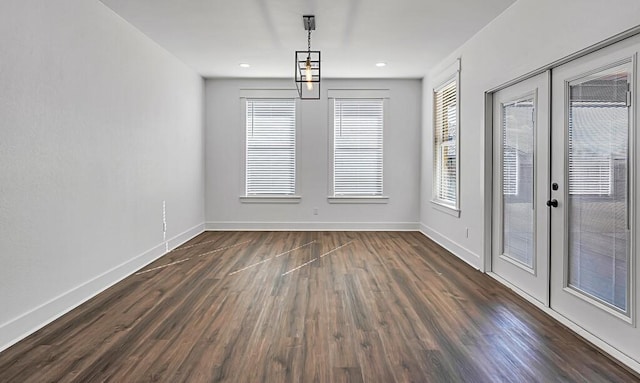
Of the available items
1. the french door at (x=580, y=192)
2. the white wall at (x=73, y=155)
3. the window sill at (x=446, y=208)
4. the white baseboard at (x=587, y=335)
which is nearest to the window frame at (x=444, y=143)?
the window sill at (x=446, y=208)

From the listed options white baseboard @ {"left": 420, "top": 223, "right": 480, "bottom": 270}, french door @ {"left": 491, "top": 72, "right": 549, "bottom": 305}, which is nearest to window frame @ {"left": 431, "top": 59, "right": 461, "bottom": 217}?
white baseboard @ {"left": 420, "top": 223, "right": 480, "bottom": 270}

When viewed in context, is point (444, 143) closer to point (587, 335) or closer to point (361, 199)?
point (361, 199)

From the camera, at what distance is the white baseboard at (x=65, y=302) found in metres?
2.66

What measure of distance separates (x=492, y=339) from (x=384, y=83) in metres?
5.39

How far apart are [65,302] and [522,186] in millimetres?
4040

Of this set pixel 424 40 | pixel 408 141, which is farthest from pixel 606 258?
pixel 408 141

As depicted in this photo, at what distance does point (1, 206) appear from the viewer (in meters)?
2.62

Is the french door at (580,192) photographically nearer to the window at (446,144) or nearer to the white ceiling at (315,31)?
the white ceiling at (315,31)

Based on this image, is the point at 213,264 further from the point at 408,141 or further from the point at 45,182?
the point at 408,141

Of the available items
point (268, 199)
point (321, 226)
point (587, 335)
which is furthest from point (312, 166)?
point (587, 335)

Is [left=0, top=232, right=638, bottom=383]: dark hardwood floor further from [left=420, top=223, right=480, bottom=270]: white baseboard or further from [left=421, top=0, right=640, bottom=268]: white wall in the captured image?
[left=421, top=0, right=640, bottom=268]: white wall

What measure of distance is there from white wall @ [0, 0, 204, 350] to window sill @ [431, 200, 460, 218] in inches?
150

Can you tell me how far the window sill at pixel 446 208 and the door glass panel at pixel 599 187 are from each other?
229 cm

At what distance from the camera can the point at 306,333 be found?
2818mm
